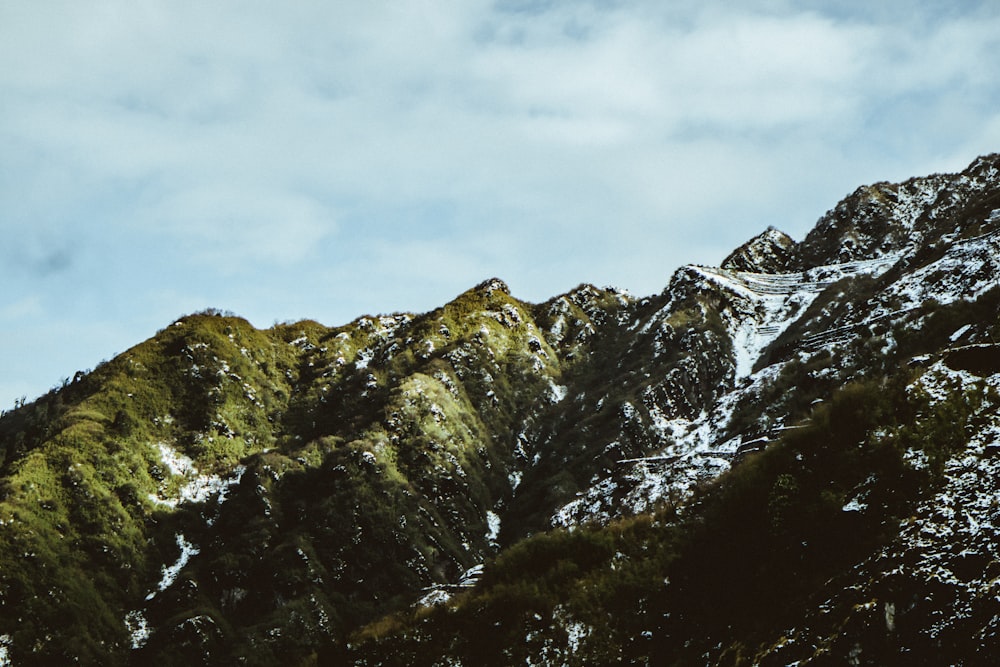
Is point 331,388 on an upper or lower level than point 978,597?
upper

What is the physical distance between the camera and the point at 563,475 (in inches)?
3078

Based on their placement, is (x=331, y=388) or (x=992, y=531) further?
(x=331, y=388)

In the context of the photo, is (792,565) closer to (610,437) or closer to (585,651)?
(585,651)

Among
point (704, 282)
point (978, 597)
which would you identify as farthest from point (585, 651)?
point (704, 282)

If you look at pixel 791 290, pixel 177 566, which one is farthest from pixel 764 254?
pixel 177 566

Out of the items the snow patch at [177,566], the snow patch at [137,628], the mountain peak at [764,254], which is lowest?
the snow patch at [137,628]

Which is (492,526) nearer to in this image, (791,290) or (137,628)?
(137,628)

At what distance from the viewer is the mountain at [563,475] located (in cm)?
1611

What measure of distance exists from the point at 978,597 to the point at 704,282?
10026 centimetres

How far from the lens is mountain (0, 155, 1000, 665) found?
52.9 ft

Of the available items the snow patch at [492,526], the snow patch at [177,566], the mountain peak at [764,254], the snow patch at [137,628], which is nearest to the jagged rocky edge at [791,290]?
the mountain peak at [764,254]

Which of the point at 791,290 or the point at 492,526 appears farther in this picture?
the point at 791,290

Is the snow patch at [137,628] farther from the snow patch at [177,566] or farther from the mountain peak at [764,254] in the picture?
the mountain peak at [764,254]

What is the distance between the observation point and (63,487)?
7162cm
